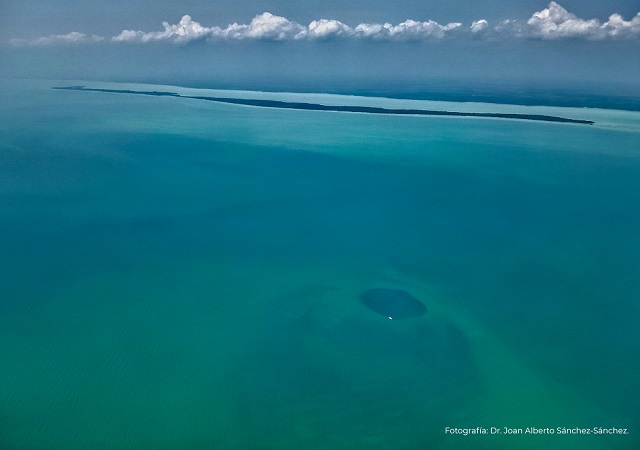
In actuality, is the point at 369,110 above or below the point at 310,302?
above

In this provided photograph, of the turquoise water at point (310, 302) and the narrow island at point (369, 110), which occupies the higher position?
the narrow island at point (369, 110)

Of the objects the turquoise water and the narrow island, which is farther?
the narrow island

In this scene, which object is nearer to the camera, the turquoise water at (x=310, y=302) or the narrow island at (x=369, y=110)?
the turquoise water at (x=310, y=302)

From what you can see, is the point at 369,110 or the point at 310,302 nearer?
the point at 310,302

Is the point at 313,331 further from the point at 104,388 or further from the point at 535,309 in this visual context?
the point at 535,309

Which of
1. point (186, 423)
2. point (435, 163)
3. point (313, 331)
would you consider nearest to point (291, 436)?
point (186, 423)

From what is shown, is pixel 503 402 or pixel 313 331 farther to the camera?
pixel 313 331

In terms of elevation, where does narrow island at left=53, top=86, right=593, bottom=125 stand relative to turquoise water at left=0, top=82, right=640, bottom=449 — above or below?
above

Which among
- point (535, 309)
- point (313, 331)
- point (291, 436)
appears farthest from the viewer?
point (535, 309)
